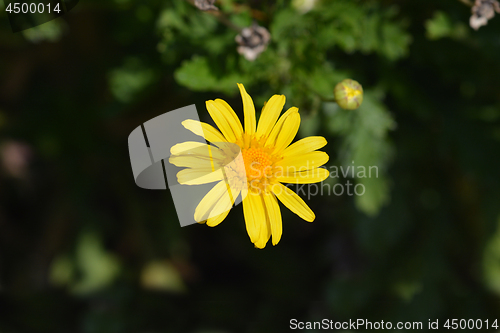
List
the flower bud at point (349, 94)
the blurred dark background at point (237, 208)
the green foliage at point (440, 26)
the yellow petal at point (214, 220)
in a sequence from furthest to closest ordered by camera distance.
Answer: the blurred dark background at point (237, 208) < the green foliage at point (440, 26) < the flower bud at point (349, 94) < the yellow petal at point (214, 220)

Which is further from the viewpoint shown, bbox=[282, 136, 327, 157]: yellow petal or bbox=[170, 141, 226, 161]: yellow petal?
bbox=[282, 136, 327, 157]: yellow petal

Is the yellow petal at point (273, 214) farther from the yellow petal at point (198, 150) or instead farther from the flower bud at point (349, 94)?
the flower bud at point (349, 94)

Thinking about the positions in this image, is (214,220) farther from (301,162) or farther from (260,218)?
(301,162)

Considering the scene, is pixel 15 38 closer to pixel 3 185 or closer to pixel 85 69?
pixel 85 69

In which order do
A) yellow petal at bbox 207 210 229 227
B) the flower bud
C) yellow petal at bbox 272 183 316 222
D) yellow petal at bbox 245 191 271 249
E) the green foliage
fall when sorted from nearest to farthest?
yellow petal at bbox 207 210 229 227, yellow petal at bbox 245 191 271 249, yellow petal at bbox 272 183 316 222, the flower bud, the green foliage

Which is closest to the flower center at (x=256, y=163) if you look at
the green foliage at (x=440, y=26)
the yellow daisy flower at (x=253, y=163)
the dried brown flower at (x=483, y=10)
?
the yellow daisy flower at (x=253, y=163)

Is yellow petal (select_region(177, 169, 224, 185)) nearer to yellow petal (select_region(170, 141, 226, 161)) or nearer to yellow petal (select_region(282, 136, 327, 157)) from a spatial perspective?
yellow petal (select_region(170, 141, 226, 161))

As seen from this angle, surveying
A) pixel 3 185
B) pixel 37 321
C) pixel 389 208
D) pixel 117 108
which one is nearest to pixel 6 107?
pixel 3 185

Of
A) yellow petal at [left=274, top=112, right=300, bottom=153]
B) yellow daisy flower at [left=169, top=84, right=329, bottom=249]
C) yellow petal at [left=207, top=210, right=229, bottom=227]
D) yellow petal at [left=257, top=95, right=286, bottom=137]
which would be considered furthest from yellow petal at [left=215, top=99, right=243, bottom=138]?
yellow petal at [left=207, top=210, right=229, bottom=227]
